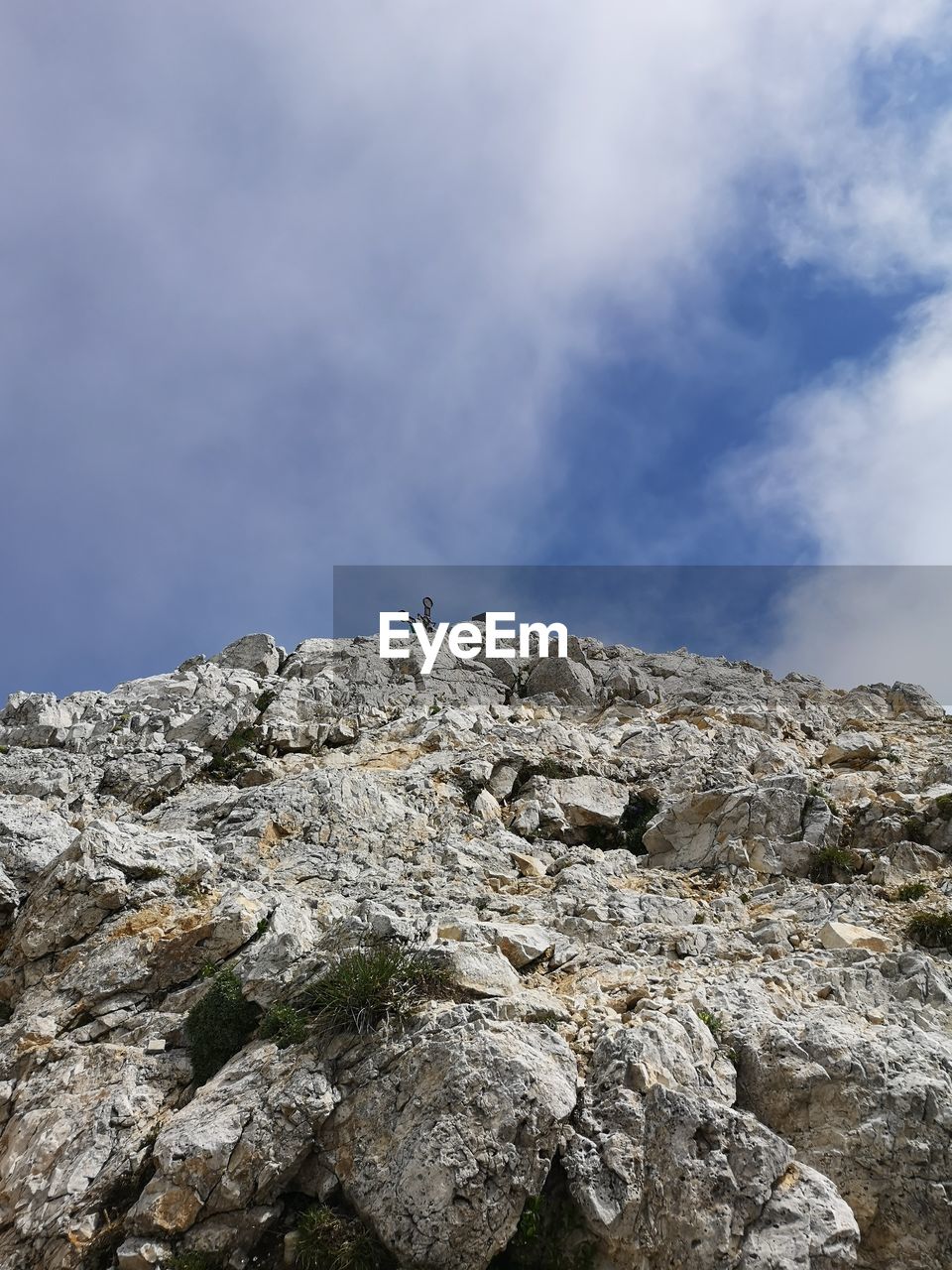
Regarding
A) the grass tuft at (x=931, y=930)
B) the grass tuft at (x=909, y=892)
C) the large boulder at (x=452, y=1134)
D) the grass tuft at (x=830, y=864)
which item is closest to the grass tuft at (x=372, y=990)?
the large boulder at (x=452, y=1134)

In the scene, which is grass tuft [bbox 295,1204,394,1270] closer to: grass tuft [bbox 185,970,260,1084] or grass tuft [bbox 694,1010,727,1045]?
grass tuft [bbox 185,970,260,1084]

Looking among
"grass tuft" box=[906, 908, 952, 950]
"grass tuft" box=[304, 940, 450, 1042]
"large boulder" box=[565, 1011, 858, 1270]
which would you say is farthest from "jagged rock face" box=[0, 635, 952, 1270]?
"grass tuft" box=[906, 908, 952, 950]

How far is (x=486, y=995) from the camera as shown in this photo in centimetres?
1276

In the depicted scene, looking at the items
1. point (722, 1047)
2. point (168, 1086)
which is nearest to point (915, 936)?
point (722, 1047)

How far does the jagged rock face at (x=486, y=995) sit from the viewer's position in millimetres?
10109

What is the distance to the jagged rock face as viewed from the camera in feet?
33.2

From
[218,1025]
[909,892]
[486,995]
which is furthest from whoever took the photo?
[909,892]

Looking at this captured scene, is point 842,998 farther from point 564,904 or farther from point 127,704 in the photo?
point 127,704

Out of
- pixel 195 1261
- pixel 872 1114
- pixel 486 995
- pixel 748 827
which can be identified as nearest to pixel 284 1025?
pixel 195 1261

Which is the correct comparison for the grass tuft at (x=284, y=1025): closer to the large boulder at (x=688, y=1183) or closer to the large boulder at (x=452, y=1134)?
the large boulder at (x=452, y=1134)

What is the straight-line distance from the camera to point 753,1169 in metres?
10.0

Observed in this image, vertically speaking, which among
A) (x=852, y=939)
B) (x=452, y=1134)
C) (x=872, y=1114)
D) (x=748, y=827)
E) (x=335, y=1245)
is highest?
(x=748, y=827)

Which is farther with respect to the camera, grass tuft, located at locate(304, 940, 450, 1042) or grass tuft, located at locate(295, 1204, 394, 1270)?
grass tuft, located at locate(304, 940, 450, 1042)

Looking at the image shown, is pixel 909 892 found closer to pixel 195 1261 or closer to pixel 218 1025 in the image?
pixel 218 1025
